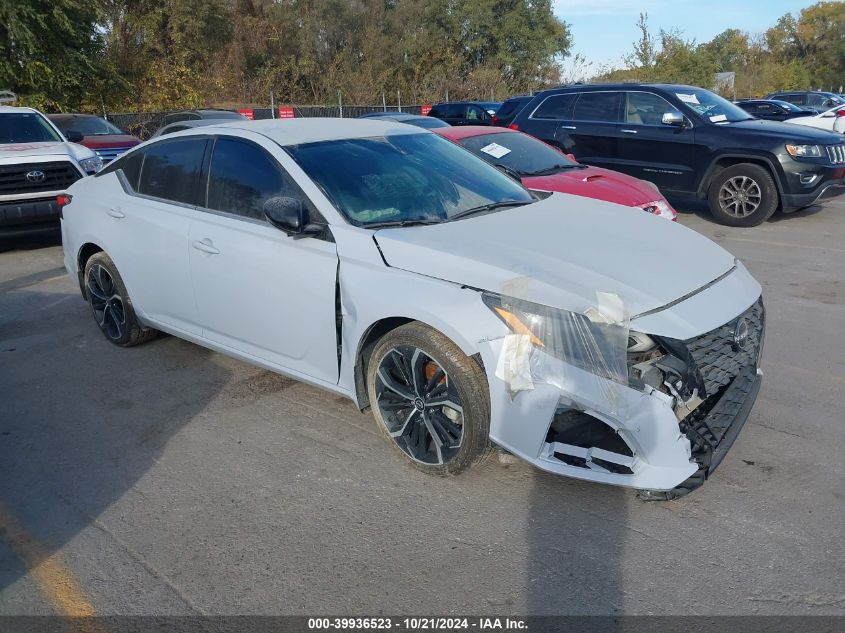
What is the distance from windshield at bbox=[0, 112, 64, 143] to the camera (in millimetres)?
9625

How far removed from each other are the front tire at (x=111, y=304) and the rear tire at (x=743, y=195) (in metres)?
7.71

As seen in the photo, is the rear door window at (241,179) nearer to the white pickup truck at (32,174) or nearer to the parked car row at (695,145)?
the white pickup truck at (32,174)

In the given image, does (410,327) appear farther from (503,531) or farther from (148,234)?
(148,234)

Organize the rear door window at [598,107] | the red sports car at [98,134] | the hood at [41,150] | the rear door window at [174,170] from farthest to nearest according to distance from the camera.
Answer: the red sports car at [98,134], the rear door window at [598,107], the hood at [41,150], the rear door window at [174,170]

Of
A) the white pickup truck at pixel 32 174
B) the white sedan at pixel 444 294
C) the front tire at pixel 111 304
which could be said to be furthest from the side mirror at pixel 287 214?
the white pickup truck at pixel 32 174

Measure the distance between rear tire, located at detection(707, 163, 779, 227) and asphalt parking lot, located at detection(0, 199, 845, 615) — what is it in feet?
17.4

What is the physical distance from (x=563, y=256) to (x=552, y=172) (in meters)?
4.54

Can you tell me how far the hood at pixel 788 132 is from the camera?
943 cm

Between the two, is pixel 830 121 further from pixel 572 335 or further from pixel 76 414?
pixel 76 414

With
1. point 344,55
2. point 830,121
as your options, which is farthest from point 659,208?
point 344,55

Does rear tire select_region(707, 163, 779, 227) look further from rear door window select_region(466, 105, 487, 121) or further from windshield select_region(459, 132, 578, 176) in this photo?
rear door window select_region(466, 105, 487, 121)

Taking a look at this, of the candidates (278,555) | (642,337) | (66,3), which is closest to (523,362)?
(642,337)

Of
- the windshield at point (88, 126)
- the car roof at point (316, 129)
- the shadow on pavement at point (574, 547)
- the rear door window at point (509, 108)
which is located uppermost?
the rear door window at point (509, 108)

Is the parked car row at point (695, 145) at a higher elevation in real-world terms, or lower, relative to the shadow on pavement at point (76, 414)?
higher
